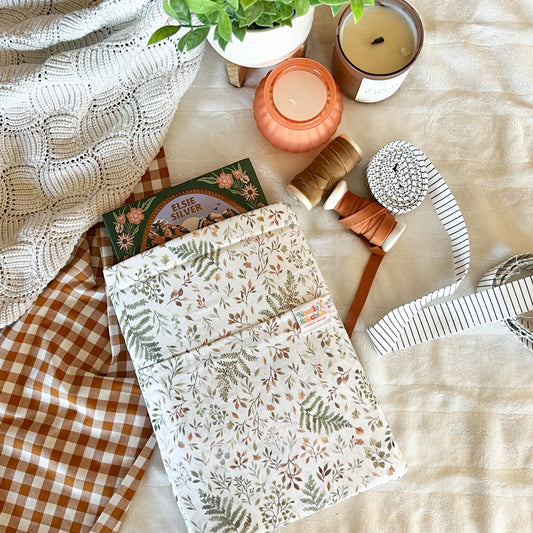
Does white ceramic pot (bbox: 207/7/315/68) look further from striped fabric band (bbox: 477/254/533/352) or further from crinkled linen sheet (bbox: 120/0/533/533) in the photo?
striped fabric band (bbox: 477/254/533/352)

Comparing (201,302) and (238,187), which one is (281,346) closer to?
(201,302)

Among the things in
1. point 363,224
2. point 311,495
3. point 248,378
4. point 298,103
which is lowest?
point 311,495

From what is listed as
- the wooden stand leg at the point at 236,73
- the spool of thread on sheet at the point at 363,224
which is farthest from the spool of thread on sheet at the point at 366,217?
the wooden stand leg at the point at 236,73

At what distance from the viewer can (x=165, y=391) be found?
68cm

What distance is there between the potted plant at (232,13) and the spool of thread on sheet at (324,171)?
0.18 meters

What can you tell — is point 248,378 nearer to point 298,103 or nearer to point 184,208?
point 184,208

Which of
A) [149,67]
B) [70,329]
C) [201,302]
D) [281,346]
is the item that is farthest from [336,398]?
[149,67]

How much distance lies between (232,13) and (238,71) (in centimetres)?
19

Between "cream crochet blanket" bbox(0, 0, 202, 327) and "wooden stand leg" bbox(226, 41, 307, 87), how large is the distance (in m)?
0.05

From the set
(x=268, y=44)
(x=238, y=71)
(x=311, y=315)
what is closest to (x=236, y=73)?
(x=238, y=71)

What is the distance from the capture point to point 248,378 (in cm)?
69

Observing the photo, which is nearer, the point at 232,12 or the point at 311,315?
the point at 232,12

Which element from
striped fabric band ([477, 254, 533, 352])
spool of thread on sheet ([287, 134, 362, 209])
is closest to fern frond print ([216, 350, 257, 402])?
spool of thread on sheet ([287, 134, 362, 209])

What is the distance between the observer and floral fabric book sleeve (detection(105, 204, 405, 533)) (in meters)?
0.67
